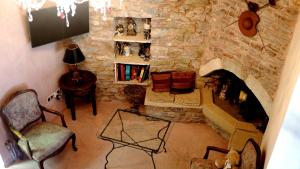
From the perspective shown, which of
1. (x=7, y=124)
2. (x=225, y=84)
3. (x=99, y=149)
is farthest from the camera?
(x=225, y=84)

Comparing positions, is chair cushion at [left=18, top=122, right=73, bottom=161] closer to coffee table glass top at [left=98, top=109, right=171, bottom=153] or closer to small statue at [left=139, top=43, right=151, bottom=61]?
coffee table glass top at [left=98, top=109, right=171, bottom=153]

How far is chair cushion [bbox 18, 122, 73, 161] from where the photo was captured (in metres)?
3.45

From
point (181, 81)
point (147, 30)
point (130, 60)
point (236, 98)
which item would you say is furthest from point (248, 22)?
point (130, 60)

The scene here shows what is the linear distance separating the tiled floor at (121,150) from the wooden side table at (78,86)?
0.77 ft

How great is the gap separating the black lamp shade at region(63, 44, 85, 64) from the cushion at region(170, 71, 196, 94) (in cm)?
146

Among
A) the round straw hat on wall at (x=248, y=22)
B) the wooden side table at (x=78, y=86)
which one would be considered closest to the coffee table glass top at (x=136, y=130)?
the wooden side table at (x=78, y=86)

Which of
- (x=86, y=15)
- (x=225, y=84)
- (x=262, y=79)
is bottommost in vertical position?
(x=225, y=84)

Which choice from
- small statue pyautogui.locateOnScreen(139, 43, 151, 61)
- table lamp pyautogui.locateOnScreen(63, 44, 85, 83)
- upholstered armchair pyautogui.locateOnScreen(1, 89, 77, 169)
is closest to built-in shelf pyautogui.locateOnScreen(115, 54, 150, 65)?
small statue pyautogui.locateOnScreen(139, 43, 151, 61)

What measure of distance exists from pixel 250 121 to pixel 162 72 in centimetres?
151

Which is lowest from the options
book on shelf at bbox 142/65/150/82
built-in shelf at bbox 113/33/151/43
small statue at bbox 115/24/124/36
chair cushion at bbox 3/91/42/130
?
chair cushion at bbox 3/91/42/130

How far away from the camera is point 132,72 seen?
4801 mm

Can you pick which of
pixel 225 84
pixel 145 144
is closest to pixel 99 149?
pixel 145 144

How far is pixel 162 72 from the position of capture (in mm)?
4578

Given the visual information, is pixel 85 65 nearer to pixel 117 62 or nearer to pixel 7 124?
pixel 117 62
